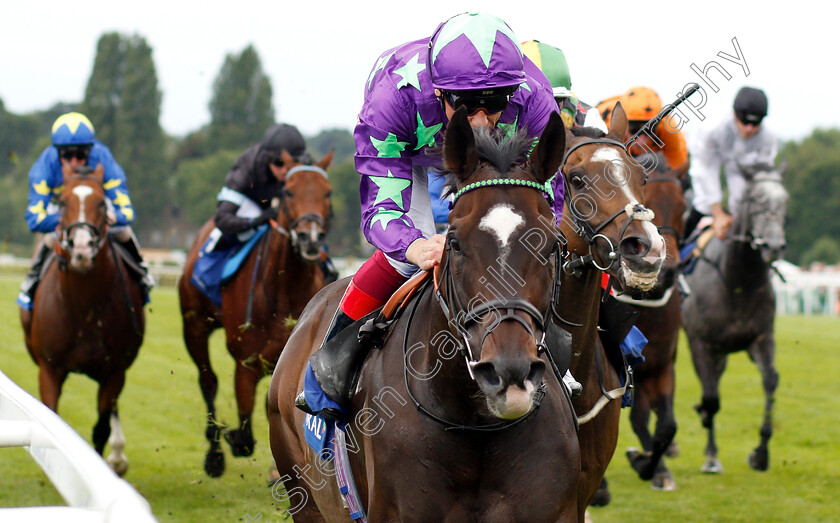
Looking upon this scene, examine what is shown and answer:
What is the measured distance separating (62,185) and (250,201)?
152cm

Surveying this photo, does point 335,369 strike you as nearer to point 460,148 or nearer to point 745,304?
point 460,148

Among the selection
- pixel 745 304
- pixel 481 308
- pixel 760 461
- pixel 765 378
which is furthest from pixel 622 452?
pixel 481 308

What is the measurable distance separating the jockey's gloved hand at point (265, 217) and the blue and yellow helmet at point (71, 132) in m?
1.51

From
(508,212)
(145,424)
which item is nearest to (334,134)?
(145,424)

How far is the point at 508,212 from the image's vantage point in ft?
8.93

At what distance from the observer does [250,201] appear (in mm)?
8320

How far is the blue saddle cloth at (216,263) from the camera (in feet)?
26.1

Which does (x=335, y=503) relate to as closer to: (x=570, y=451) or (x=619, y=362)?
(x=570, y=451)

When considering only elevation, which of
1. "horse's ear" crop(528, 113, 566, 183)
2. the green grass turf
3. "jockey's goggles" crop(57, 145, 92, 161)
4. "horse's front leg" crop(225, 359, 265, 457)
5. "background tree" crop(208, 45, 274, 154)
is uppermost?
"horse's ear" crop(528, 113, 566, 183)

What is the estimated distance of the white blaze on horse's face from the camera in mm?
2682

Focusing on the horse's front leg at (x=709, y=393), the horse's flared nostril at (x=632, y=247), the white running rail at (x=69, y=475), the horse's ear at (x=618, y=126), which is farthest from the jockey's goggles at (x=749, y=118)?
the white running rail at (x=69, y=475)

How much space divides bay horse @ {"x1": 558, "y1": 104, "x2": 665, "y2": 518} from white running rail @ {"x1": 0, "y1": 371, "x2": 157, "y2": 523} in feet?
7.38

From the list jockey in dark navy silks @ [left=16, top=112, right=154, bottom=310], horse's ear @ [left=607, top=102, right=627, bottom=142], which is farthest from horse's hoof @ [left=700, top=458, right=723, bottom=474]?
jockey in dark navy silks @ [left=16, top=112, right=154, bottom=310]

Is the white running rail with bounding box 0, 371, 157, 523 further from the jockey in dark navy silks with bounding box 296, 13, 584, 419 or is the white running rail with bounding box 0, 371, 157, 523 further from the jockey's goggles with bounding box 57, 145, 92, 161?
the jockey's goggles with bounding box 57, 145, 92, 161
